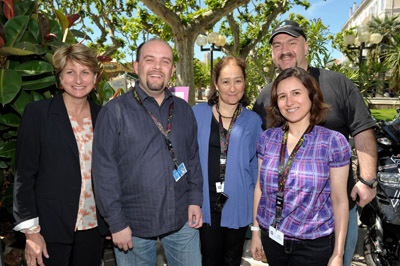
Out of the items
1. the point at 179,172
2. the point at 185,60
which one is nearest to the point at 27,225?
the point at 179,172

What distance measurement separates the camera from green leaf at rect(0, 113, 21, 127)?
2.26m

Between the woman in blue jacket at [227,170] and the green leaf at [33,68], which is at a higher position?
the green leaf at [33,68]

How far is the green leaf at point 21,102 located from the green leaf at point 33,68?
0.63 feet

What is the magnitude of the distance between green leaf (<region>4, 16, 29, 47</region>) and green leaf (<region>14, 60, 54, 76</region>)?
17cm

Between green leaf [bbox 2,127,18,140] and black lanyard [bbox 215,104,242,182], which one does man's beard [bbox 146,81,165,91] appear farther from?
green leaf [bbox 2,127,18,140]

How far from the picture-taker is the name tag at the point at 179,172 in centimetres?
206

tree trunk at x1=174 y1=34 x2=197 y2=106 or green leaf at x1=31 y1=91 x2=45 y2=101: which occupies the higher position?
tree trunk at x1=174 y1=34 x2=197 y2=106

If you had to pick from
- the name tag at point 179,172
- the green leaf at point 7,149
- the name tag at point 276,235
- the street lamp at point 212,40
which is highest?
the street lamp at point 212,40

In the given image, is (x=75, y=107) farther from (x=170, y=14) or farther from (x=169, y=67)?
(x=170, y=14)

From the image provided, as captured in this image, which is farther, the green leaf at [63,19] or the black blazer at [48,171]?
the green leaf at [63,19]

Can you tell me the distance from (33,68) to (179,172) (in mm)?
1390

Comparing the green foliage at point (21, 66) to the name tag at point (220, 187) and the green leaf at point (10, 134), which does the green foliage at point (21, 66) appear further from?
the name tag at point (220, 187)

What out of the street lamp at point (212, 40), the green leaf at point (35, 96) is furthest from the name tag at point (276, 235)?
the street lamp at point (212, 40)

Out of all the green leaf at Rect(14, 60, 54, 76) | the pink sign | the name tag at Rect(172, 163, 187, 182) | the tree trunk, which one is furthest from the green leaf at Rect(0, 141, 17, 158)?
the tree trunk
